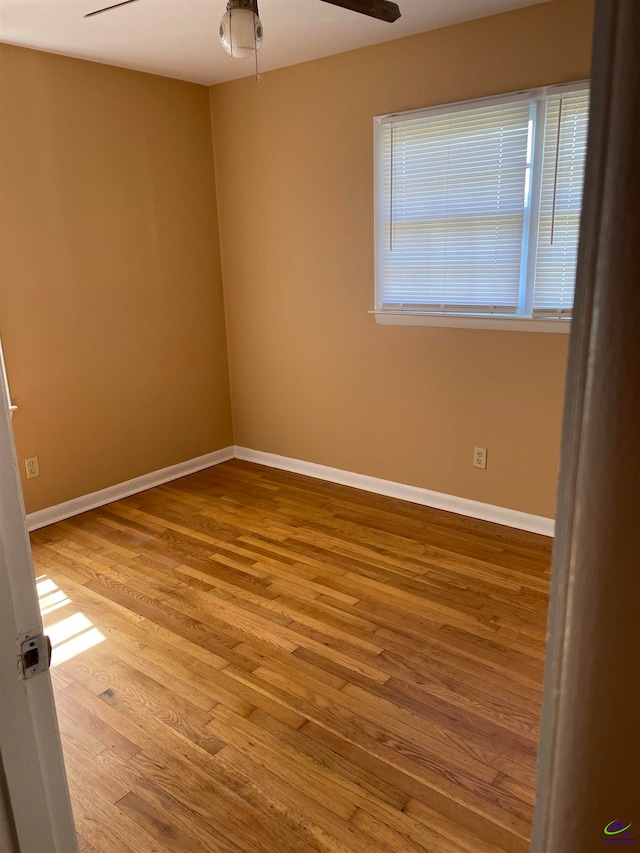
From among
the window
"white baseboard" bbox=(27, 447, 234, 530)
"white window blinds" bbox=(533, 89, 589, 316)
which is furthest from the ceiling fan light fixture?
"white baseboard" bbox=(27, 447, 234, 530)

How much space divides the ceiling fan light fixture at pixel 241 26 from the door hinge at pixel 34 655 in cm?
202

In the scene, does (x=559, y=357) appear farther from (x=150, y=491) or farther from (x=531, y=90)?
(x=150, y=491)

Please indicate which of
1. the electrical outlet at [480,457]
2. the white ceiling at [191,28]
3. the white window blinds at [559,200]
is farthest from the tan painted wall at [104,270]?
the white window blinds at [559,200]

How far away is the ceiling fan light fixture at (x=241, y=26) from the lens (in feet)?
6.79

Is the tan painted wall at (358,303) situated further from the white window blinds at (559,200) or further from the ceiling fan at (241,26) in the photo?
the ceiling fan at (241,26)

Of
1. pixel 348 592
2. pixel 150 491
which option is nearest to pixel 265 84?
pixel 150 491

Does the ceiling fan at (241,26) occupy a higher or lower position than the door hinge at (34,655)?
higher

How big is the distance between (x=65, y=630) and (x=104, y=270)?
84.7 inches

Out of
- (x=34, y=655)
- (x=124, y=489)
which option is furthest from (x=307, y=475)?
(x=34, y=655)

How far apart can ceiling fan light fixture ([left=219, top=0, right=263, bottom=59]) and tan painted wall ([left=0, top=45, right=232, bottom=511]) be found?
5.64ft

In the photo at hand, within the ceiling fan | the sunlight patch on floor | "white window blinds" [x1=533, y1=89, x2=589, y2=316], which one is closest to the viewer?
the ceiling fan

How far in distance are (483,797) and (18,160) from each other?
353 centimetres

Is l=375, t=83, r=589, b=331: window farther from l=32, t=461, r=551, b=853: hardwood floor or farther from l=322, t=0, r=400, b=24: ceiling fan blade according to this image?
l=32, t=461, r=551, b=853: hardwood floor

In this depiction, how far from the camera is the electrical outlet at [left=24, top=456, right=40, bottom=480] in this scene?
11.7 feet
